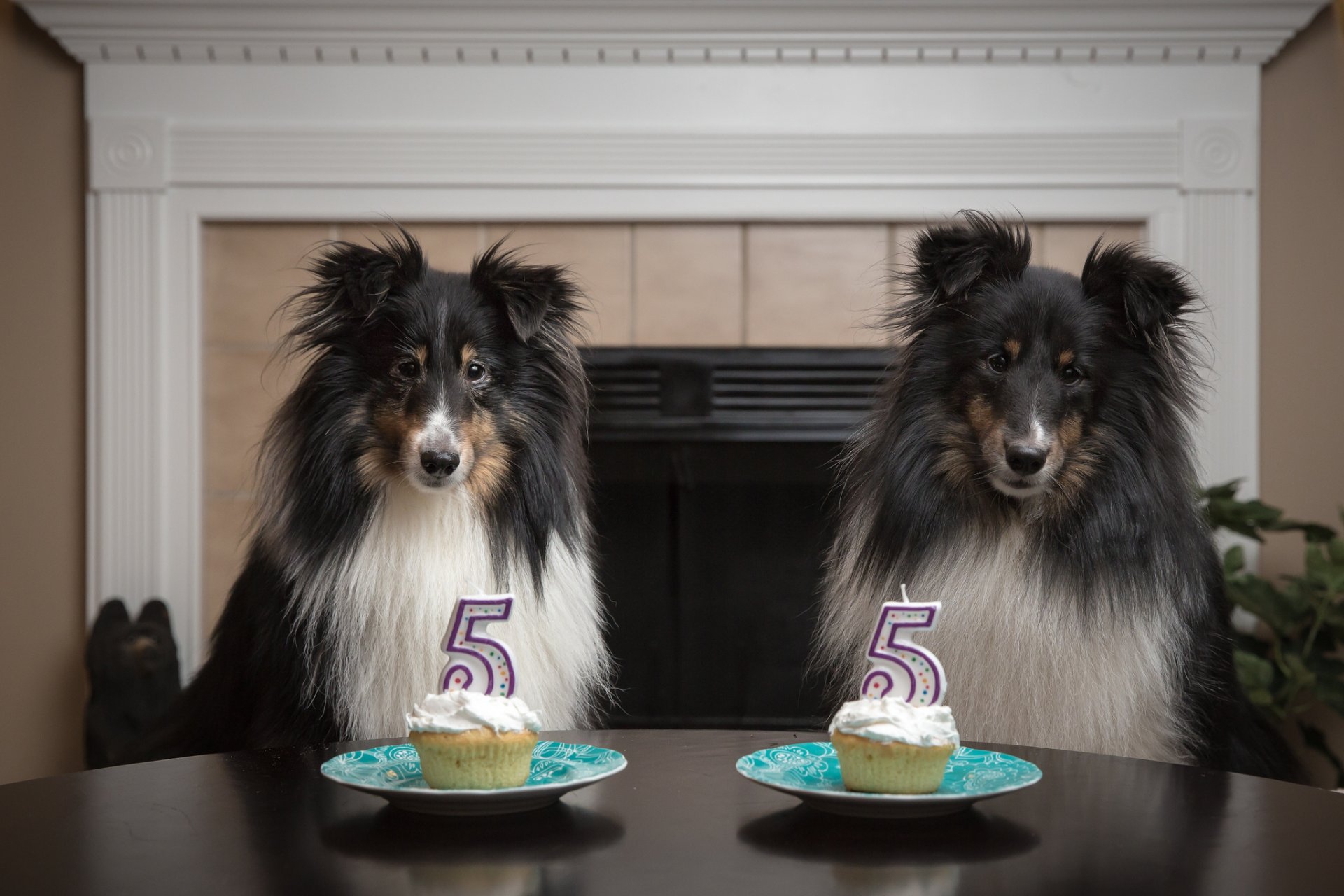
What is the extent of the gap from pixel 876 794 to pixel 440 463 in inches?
42.7

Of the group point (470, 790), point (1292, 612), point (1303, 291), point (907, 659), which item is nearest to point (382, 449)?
point (470, 790)

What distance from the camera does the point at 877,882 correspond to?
0.96 m

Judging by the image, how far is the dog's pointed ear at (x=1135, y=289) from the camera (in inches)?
76.8

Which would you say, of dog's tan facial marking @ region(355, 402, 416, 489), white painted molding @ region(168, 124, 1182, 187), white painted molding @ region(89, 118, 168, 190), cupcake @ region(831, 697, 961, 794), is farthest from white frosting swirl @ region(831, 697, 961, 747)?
white painted molding @ region(89, 118, 168, 190)

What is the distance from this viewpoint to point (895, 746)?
1141 millimetres

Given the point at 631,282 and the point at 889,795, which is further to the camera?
the point at 631,282

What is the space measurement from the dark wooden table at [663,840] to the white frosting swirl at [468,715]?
8 cm

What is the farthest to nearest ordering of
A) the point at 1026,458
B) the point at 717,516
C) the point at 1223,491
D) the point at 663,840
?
the point at 717,516 → the point at 1223,491 → the point at 1026,458 → the point at 663,840

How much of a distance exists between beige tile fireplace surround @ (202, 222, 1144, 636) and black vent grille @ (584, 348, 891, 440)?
86mm

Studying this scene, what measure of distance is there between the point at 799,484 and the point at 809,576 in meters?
0.28

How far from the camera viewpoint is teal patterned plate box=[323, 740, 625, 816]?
1.11 metres

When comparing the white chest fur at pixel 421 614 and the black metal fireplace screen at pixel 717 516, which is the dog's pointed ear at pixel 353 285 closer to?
the white chest fur at pixel 421 614

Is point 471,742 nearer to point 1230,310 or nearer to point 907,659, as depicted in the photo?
point 907,659

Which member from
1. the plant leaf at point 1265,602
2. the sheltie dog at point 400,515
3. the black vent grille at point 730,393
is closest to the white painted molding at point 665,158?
the black vent grille at point 730,393
